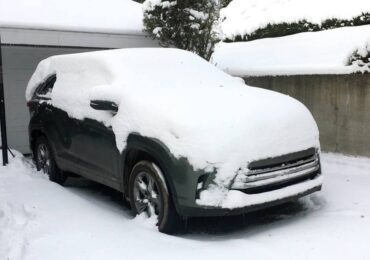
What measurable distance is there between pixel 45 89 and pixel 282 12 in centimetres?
750

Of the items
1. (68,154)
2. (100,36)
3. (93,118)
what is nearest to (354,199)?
(93,118)

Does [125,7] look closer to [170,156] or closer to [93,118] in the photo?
[93,118]

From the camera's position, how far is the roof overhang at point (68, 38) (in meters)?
8.58

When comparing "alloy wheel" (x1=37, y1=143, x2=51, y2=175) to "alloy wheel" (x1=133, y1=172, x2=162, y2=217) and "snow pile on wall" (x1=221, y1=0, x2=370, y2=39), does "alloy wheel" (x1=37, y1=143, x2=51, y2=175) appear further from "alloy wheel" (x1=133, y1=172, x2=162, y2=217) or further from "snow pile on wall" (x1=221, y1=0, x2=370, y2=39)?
"snow pile on wall" (x1=221, y1=0, x2=370, y2=39)

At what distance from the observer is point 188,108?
498 cm

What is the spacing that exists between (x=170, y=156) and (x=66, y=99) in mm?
2371

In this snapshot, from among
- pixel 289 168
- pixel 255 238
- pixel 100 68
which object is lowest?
pixel 255 238

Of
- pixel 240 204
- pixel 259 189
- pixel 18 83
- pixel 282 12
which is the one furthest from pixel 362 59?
pixel 18 83

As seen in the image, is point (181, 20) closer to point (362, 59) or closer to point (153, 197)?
point (362, 59)

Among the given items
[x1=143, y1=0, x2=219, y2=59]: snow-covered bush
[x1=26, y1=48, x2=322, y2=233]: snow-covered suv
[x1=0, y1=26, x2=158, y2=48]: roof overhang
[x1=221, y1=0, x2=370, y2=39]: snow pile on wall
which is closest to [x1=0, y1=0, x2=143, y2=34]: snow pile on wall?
[x1=0, y1=26, x2=158, y2=48]: roof overhang

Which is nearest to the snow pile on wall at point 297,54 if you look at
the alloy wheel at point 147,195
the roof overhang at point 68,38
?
the roof overhang at point 68,38

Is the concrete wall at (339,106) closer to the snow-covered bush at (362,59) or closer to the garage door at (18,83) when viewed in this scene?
the snow-covered bush at (362,59)

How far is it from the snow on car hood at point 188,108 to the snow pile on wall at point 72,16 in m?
2.23

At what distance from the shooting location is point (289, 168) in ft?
16.5
